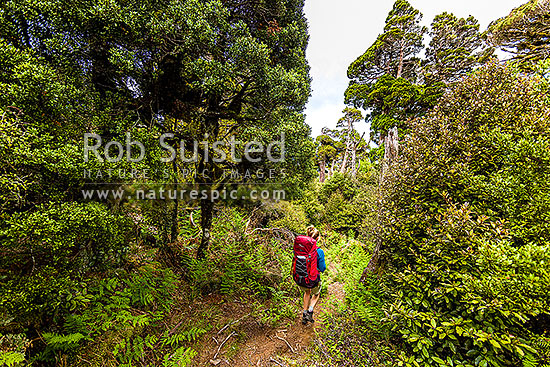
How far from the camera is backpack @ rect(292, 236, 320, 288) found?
3.80 m

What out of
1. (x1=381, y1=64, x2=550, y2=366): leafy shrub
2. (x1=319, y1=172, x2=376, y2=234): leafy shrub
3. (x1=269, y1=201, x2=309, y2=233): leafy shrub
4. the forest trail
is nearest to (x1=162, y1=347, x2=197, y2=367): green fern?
the forest trail

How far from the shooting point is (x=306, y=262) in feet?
12.5

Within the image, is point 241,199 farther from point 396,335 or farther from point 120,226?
point 396,335

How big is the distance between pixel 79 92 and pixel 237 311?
4.66 metres

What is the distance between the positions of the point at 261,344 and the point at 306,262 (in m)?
1.66

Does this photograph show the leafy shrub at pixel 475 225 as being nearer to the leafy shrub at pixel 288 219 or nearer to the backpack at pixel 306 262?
the backpack at pixel 306 262

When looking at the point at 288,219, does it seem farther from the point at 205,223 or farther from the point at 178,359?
the point at 178,359

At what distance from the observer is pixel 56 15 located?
2.64m

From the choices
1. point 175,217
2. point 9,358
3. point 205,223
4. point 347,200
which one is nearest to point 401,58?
point 347,200

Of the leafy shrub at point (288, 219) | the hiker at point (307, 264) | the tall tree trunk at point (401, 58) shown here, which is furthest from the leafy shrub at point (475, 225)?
the leafy shrub at point (288, 219)

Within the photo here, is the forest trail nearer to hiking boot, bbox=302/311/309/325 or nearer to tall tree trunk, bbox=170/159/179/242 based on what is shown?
hiking boot, bbox=302/311/309/325

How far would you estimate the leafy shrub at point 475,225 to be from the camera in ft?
6.54

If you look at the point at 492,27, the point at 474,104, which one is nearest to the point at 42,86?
the point at 474,104

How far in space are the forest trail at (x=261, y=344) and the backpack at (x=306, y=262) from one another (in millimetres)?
900
